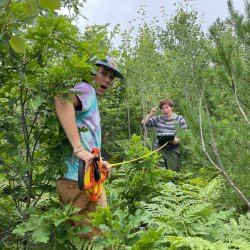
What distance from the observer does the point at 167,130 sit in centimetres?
643

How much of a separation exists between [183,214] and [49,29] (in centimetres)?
192

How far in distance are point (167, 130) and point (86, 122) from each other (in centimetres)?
372

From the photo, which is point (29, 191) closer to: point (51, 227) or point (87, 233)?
point (51, 227)

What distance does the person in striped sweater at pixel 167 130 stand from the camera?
20.7 feet

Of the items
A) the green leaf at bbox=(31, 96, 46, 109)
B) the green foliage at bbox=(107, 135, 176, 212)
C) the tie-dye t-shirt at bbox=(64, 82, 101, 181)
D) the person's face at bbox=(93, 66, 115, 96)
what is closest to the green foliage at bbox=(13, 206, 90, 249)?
the tie-dye t-shirt at bbox=(64, 82, 101, 181)

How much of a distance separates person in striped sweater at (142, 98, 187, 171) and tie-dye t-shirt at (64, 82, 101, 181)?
339 cm

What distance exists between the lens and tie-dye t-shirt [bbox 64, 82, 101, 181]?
2.76 metres

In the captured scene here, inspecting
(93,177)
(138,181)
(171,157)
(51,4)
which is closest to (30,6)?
(51,4)

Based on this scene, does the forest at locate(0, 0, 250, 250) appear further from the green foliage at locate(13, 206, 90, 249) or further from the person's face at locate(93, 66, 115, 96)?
the person's face at locate(93, 66, 115, 96)

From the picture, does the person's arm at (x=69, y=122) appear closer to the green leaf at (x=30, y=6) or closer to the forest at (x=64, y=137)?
the forest at (x=64, y=137)

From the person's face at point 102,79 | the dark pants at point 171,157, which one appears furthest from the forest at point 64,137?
the dark pants at point 171,157

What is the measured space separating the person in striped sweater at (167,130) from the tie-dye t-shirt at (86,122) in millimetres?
3386

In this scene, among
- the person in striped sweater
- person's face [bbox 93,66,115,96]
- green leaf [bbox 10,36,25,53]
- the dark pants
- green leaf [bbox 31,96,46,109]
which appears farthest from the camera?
the dark pants

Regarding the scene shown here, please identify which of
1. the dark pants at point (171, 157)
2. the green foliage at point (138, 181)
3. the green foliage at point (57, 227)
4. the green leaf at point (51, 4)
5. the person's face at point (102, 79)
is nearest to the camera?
the green leaf at point (51, 4)
